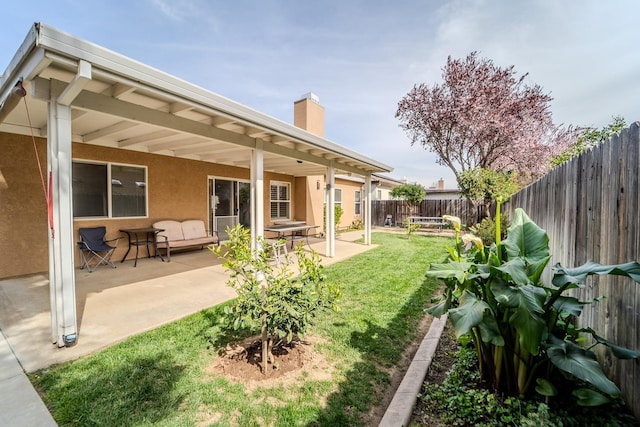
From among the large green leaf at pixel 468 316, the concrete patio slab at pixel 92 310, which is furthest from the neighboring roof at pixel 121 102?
the large green leaf at pixel 468 316

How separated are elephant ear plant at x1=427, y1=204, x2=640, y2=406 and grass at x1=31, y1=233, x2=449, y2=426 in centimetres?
102

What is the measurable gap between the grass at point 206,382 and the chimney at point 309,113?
457 inches

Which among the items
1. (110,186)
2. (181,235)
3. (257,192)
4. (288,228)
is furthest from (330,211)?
(110,186)

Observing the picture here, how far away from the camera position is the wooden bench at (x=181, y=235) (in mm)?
7263

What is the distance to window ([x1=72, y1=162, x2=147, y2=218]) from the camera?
6.45 m

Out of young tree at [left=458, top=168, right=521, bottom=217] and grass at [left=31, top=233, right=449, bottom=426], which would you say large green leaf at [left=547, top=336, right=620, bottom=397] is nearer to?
grass at [left=31, top=233, right=449, bottom=426]

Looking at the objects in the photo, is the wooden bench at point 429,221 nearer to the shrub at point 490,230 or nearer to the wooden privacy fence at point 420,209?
the wooden privacy fence at point 420,209

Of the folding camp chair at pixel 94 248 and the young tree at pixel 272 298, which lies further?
the folding camp chair at pixel 94 248

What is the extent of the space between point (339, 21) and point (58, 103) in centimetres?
651

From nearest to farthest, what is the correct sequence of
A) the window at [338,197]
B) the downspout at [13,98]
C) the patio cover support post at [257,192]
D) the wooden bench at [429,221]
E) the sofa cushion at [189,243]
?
1. the downspout at [13,98]
2. the patio cover support post at [257,192]
3. the sofa cushion at [189,243]
4. the wooden bench at [429,221]
5. the window at [338,197]

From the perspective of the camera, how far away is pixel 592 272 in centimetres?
170

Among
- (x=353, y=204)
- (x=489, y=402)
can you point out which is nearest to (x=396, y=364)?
(x=489, y=402)

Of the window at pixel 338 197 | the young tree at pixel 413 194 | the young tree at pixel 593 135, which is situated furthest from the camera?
the young tree at pixel 413 194

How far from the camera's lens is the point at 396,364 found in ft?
9.43
